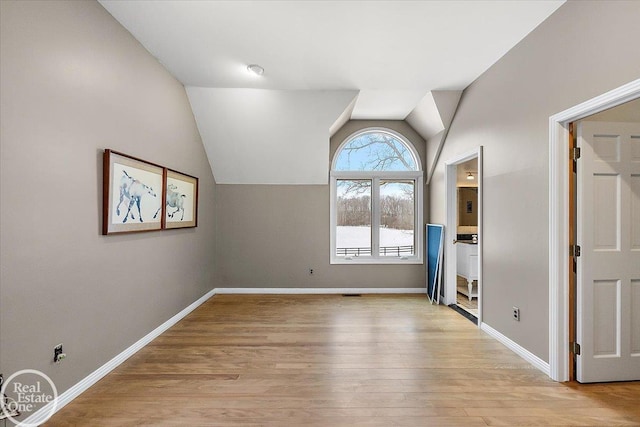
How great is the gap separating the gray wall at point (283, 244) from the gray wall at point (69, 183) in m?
1.83

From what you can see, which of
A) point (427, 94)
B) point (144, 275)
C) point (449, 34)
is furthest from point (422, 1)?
point (144, 275)

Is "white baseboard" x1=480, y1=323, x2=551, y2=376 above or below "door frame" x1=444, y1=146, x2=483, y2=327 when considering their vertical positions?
below

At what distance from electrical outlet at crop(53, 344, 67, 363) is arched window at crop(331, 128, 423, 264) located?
145 inches

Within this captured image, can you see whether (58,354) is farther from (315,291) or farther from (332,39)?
(315,291)

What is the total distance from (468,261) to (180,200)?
4.04 meters

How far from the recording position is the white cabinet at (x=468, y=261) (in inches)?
177

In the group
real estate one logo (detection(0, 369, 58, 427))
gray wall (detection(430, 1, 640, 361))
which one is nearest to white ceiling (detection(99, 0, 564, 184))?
gray wall (detection(430, 1, 640, 361))

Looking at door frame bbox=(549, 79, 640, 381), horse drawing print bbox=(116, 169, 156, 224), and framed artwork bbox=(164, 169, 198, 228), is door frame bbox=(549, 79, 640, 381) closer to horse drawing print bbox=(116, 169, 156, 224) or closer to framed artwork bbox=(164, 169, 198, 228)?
horse drawing print bbox=(116, 169, 156, 224)

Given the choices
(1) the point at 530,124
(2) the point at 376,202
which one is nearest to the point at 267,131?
(2) the point at 376,202

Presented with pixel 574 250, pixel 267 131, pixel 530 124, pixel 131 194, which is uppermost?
pixel 267 131

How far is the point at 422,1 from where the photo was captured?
2.24 meters

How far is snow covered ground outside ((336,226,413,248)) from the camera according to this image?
203 inches

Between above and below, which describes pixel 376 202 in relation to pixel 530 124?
below

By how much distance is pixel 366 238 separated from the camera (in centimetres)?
517
